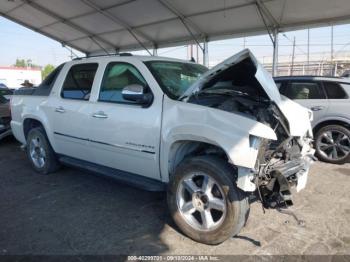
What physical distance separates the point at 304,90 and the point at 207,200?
14.9 ft

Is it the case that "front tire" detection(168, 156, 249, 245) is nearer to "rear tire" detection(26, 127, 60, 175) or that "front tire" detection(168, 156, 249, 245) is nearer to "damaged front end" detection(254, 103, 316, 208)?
"damaged front end" detection(254, 103, 316, 208)

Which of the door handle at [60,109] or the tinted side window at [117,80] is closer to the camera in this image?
the tinted side window at [117,80]

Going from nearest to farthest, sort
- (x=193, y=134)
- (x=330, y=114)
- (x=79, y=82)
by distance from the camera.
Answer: (x=193, y=134)
(x=79, y=82)
(x=330, y=114)

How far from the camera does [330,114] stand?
6.43 meters

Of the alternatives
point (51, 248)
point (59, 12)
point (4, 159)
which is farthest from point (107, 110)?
point (59, 12)

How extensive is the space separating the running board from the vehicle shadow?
41 centimetres

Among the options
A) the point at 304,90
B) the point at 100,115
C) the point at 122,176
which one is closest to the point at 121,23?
the point at 304,90

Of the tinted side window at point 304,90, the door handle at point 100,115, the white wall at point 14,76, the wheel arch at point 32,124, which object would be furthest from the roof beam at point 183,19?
the white wall at point 14,76

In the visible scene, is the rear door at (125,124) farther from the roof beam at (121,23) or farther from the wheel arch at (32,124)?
the roof beam at (121,23)

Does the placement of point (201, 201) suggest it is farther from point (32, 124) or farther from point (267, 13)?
point (267, 13)

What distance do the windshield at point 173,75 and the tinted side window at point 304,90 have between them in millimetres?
3015

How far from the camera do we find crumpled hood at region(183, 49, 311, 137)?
126 inches

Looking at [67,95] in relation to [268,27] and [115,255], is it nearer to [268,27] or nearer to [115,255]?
[115,255]

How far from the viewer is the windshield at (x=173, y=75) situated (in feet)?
12.8
